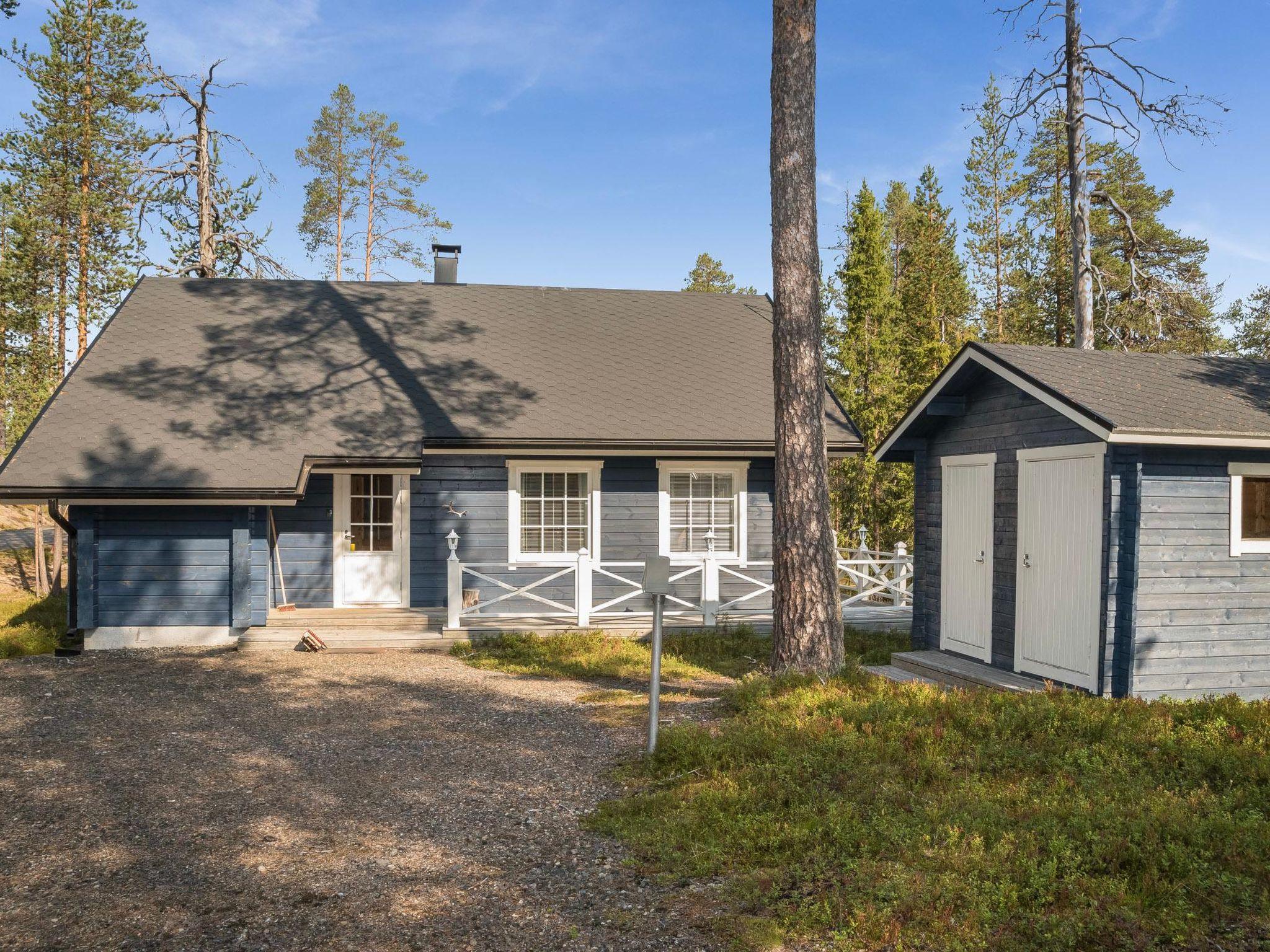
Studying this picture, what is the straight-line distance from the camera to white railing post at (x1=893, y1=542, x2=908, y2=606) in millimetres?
13984

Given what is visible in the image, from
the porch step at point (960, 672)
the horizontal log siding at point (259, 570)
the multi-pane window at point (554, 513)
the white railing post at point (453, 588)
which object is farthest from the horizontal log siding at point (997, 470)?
the horizontal log siding at point (259, 570)

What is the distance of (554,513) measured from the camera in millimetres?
13508

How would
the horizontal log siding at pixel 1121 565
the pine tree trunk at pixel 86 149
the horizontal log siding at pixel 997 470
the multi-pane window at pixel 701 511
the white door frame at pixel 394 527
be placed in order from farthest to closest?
1. the pine tree trunk at pixel 86 149
2. the multi-pane window at pixel 701 511
3. the white door frame at pixel 394 527
4. the horizontal log siding at pixel 997 470
5. the horizontal log siding at pixel 1121 565

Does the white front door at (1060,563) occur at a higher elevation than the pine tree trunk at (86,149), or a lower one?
lower

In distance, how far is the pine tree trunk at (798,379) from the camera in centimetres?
842

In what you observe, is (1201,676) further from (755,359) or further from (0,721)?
(0,721)

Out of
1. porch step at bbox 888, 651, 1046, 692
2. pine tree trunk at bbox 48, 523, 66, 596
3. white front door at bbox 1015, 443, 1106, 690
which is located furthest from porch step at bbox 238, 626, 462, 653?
pine tree trunk at bbox 48, 523, 66, 596

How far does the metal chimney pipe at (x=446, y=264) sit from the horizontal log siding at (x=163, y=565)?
7.53 metres

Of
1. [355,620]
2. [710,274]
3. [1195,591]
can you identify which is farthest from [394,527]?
[710,274]

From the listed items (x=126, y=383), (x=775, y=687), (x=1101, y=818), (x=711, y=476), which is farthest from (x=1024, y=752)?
(x=126, y=383)

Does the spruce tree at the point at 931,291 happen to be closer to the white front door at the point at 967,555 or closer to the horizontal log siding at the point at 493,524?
the horizontal log siding at the point at 493,524

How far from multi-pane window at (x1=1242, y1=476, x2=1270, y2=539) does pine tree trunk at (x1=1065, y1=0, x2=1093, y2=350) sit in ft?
29.7

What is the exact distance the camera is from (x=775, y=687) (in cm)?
764

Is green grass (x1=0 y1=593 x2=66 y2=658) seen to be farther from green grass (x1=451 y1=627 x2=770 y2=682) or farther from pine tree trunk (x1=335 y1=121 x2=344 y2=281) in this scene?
pine tree trunk (x1=335 y1=121 x2=344 y2=281)
